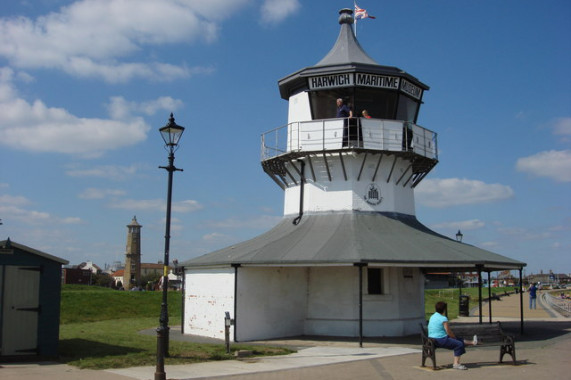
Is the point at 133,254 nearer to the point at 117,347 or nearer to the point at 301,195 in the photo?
the point at 301,195

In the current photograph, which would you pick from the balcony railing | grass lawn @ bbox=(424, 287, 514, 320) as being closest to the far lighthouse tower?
the balcony railing

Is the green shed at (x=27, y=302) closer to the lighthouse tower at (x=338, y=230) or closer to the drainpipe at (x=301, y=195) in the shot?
the lighthouse tower at (x=338, y=230)

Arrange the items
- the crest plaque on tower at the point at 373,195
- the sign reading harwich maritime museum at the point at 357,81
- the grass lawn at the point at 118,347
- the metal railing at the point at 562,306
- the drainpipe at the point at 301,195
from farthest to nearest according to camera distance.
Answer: the metal railing at the point at 562,306
the drainpipe at the point at 301,195
the crest plaque on tower at the point at 373,195
the sign reading harwich maritime museum at the point at 357,81
the grass lawn at the point at 118,347

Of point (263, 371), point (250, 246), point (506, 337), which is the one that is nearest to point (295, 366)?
point (263, 371)

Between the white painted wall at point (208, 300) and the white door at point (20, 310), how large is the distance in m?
7.06

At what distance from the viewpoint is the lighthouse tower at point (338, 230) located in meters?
19.5

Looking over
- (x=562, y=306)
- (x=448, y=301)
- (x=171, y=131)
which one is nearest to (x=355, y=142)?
(x=171, y=131)

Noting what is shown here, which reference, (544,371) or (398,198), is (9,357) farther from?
(398,198)

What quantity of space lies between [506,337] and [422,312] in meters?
8.18

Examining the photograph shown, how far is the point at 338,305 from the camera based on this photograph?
67.2 feet

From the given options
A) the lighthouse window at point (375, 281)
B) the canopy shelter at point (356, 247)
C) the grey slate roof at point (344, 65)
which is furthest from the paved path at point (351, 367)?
the grey slate roof at point (344, 65)

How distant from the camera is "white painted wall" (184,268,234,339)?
19.8 m

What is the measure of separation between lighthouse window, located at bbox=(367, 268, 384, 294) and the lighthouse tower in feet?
0.12

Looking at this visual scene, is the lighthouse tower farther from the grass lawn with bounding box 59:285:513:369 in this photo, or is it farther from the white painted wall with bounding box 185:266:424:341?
the grass lawn with bounding box 59:285:513:369
